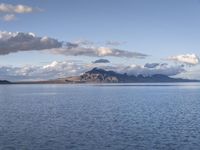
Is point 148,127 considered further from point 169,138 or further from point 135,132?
point 169,138

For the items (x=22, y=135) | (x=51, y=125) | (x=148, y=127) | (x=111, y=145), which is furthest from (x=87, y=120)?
(x=111, y=145)

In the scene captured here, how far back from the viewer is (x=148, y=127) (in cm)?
7581

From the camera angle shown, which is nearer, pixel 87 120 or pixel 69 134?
pixel 69 134

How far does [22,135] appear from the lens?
66062mm

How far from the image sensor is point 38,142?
59812 mm

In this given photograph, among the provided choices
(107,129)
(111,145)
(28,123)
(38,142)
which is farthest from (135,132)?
(28,123)

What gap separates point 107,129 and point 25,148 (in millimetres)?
22153

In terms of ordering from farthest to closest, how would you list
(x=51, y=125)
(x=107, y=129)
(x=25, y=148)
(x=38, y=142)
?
1. (x=51, y=125)
2. (x=107, y=129)
3. (x=38, y=142)
4. (x=25, y=148)

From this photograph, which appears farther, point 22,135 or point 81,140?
point 22,135

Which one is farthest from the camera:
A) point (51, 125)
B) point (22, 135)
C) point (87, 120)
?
point (87, 120)

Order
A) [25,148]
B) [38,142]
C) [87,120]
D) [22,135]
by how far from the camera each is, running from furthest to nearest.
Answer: [87,120], [22,135], [38,142], [25,148]

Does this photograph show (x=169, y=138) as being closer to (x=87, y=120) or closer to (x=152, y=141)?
(x=152, y=141)

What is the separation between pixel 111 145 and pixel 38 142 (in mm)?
12160

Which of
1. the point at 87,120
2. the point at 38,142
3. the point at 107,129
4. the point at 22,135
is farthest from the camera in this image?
the point at 87,120
